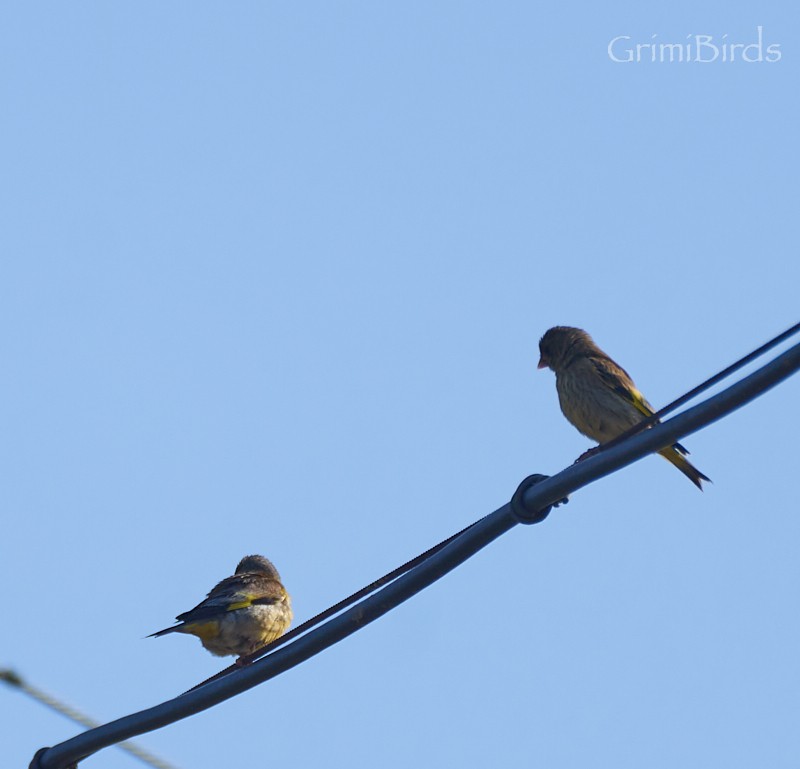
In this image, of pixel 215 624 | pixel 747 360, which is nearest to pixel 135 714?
A: pixel 747 360

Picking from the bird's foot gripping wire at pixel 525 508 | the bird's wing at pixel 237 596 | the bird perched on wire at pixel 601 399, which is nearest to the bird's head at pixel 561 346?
the bird perched on wire at pixel 601 399

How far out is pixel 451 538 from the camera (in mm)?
5609

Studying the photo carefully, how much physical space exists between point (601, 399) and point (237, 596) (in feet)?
11.5

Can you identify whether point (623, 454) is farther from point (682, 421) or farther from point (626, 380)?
point (626, 380)

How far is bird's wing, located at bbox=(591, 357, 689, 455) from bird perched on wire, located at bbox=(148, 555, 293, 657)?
11.4 ft

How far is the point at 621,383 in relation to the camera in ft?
37.7

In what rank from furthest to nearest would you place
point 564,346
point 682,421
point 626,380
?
point 564,346 < point 626,380 < point 682,421

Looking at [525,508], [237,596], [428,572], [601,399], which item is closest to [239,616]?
[237,596]

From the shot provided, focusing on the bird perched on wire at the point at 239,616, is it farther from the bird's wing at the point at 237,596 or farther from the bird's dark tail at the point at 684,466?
the bird's dark tail at the point at 684,466

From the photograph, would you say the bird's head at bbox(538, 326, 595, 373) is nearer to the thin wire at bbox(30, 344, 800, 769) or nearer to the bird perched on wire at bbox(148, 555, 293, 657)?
the bird perched on wire at bbox(148, 555, 293, 657)

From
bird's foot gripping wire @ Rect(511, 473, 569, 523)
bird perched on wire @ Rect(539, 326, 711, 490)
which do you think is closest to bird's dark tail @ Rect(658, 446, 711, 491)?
bird perched on wire @ Rect(539, 326, 711, 490)

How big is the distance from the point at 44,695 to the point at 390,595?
1.53m

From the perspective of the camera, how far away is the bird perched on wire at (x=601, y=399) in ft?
36.4

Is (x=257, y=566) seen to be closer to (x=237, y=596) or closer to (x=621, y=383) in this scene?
(x=237, y=596)
